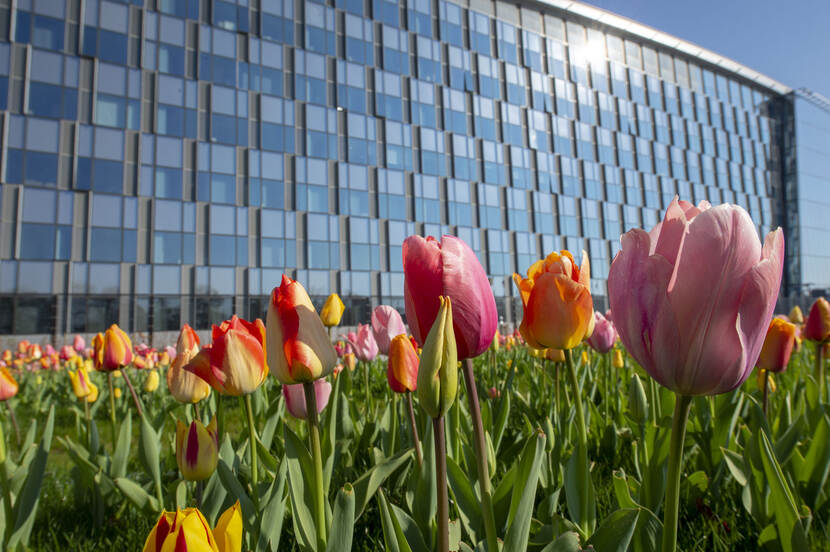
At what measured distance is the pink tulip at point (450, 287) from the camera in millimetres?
626

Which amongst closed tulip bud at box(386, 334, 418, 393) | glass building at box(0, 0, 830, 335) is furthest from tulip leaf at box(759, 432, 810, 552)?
glass building at box(0, 0, 830, 335)

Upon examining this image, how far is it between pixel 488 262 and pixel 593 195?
9.27 metres

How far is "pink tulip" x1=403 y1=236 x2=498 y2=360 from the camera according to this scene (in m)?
0.63

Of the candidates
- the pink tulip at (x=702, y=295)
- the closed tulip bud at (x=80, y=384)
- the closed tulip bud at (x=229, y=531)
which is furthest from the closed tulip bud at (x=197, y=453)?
the closed tulip bud at (x=80, y=384)

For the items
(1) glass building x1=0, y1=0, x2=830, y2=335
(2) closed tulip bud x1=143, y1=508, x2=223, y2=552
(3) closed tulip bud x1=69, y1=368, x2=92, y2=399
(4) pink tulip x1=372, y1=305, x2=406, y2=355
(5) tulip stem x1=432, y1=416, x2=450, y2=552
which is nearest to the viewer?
(2) closed tulip bud x1=143, y1=508, x2=223, y2=552

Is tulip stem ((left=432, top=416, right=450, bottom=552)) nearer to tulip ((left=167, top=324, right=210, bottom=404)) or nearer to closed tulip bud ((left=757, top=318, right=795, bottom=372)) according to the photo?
tulip ((left=167, top=324, right=210, bottom=404))

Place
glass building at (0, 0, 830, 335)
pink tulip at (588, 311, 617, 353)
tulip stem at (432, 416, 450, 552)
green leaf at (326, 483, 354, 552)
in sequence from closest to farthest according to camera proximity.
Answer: tulip stem at (432, 416, 450, 552) → green leaf at (326, 483, 354, 552) → pink tulip at (588, 311, 617, 353) → glass building at (0, 0, 830, 335)

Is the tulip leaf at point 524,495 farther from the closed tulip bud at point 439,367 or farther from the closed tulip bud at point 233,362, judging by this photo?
the closed tulip bud at point 233,362

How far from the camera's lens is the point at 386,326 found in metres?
1.64

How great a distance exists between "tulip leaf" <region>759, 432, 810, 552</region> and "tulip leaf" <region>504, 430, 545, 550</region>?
1.17 ft

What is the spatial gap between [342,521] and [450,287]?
374mm

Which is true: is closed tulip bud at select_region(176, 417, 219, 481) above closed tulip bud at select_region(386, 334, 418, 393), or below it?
below

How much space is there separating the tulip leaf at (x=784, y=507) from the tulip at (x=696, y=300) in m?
0.36

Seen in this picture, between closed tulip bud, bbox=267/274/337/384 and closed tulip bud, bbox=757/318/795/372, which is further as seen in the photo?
closed tulip bud, bbox=757/318/795/372
